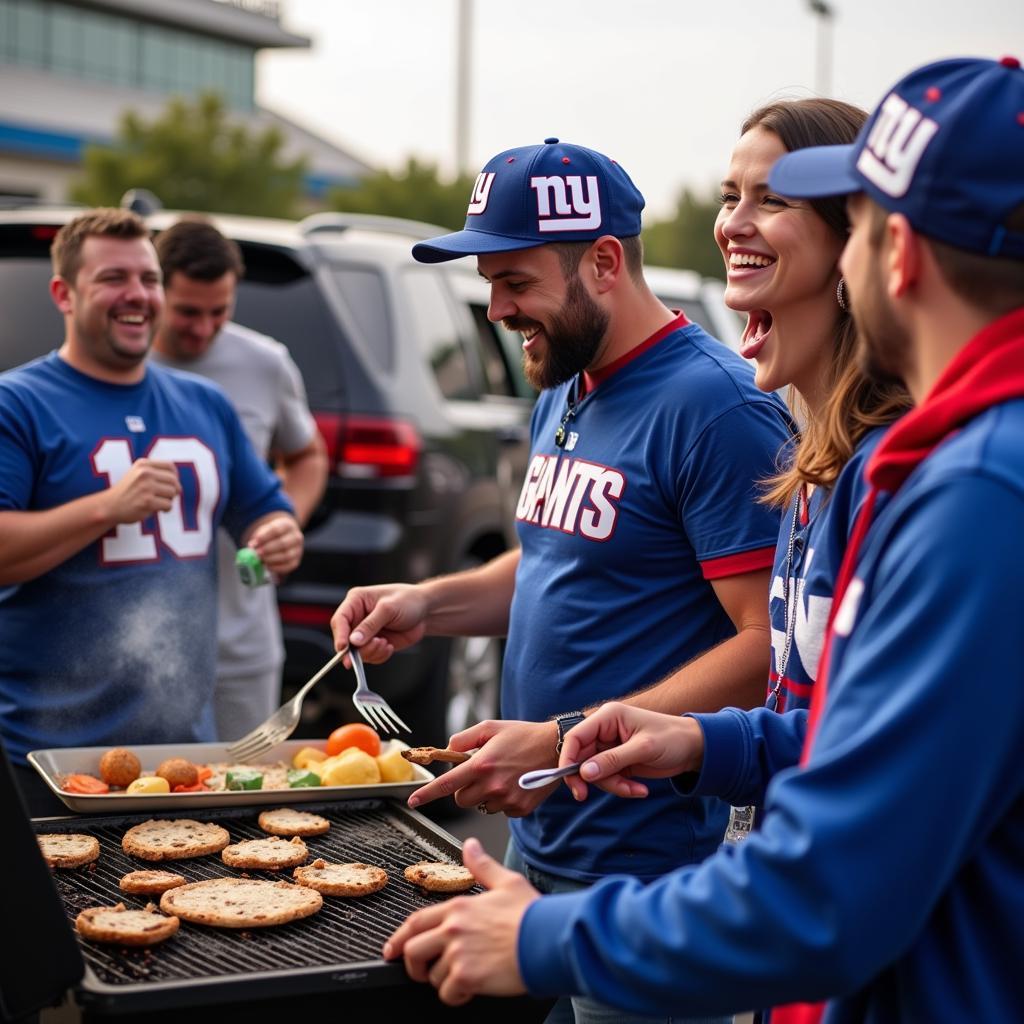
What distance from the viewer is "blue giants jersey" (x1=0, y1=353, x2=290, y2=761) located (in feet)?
12.3

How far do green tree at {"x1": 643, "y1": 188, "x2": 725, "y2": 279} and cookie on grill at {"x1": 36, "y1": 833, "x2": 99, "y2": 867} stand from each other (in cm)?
6222

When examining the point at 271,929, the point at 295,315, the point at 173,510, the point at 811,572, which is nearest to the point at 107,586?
the point at 173,510

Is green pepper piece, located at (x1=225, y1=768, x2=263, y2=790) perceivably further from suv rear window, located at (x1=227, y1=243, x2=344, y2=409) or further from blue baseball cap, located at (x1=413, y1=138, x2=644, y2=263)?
suv rear window, located at (x1=227, y1=243, x2=344, y2=409)

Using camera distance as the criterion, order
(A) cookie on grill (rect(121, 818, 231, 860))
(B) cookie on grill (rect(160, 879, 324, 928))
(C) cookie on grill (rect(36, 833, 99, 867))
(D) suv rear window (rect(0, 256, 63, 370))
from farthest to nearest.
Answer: (D) suv rear window (rect(0, 256, 63, 370)), (A) cookie on grill (rect(121, 818, 231, 860)), (C) cookie on grill (rect(36, 833, 99, 867)), (B) cookie on grill (rect(160, 879, 324, 928))

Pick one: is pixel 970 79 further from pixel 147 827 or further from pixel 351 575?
pixel 351 575

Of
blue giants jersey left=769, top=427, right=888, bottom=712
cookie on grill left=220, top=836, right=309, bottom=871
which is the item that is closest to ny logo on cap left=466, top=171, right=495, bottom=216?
blue giants jersey left=769, top=427, right=888, bottom=712

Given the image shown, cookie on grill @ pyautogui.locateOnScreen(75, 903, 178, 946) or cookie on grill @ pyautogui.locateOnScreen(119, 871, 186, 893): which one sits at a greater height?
cookie on grill @ pyautogui.locateOnScreen(75, 903, 178, 946)

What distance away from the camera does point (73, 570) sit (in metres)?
3.80

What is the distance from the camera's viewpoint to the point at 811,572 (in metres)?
2.06

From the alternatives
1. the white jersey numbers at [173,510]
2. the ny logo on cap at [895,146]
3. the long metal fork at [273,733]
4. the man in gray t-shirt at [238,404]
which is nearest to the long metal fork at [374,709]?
the long metal fork at [273,733]

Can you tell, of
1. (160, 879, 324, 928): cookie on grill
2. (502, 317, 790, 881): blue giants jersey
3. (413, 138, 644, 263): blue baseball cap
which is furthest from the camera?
(413, 138, 644, 263): blue baseball cap

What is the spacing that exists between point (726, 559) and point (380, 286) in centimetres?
385

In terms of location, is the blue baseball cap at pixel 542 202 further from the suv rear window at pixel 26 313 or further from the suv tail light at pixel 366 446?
the suv rear window at pixel 26 313

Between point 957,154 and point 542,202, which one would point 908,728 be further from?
point 542,202
